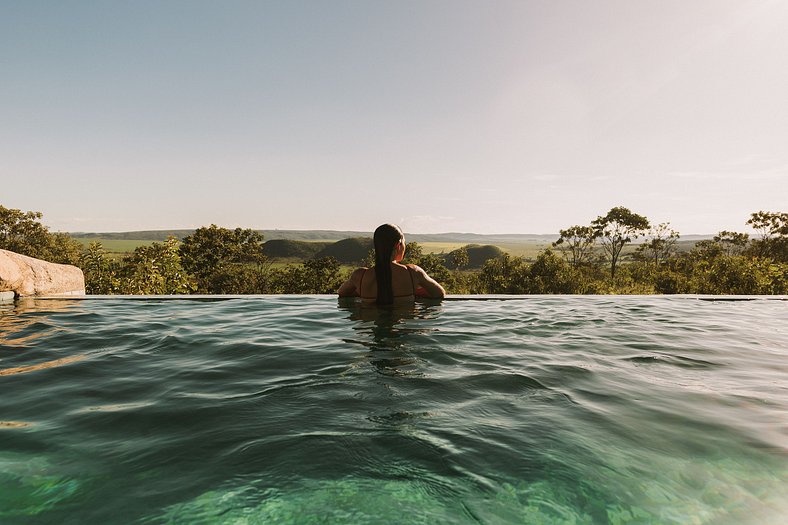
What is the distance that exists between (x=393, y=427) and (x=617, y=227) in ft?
117

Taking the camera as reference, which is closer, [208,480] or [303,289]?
[208,480]

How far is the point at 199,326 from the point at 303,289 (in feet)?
44.5

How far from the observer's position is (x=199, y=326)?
205 inches

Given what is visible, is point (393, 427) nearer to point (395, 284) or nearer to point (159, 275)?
point (395, 284)

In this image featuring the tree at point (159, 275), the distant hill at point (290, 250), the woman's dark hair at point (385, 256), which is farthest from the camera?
the distant hill at point (290, 250)

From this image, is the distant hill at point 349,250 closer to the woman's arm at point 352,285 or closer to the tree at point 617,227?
the tree at point 617,227

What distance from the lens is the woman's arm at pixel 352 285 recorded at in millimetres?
6289

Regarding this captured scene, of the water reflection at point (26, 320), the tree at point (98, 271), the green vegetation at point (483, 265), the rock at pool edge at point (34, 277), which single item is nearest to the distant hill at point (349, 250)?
the green vegetation at point (483, 265)

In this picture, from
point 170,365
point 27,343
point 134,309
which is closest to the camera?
point 170,365

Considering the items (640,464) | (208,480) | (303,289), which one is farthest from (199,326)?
(303,289)

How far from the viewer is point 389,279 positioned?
5.81 meters

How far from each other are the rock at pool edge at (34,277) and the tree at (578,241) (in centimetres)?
3039

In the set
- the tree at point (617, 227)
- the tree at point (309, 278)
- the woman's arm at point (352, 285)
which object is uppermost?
the tree at point (617, 227)

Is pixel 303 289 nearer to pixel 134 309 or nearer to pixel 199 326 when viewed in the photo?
pixel 134 309
